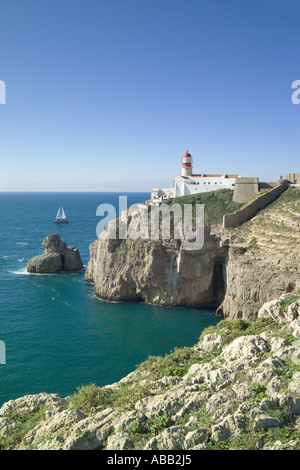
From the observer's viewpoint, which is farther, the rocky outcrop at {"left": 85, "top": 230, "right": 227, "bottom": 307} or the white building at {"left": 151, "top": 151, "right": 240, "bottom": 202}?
the white building at {"left": 151, "top": 151, "right": 240, "bottom": 202}

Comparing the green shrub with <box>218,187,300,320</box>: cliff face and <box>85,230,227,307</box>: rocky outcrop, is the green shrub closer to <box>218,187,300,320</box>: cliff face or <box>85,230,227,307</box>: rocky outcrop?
<box>218,187,300,320</box>: cliff face

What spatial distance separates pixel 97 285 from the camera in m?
43.8

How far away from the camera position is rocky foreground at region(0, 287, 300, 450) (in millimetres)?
8797

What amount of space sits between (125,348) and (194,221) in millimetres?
19629

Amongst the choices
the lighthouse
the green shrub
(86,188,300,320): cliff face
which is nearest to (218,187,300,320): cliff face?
(86,188,300,320): cliff face

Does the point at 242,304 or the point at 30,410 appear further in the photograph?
the point at 242,304

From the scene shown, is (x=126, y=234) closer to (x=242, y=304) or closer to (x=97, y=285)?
(x=97, y=285)

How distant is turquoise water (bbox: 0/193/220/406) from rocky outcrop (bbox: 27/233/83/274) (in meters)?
1.81

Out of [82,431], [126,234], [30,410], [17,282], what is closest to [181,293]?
[126,234]

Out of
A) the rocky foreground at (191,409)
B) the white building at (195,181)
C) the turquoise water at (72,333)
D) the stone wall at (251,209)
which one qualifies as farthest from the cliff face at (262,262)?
the white building at (195,181)

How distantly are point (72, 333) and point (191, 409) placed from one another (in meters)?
24.7
